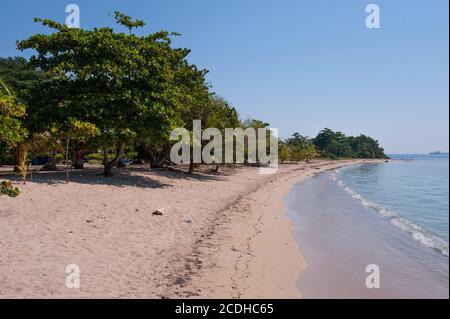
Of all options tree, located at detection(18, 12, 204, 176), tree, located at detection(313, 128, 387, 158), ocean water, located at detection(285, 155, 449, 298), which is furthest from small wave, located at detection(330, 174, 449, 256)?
tree, located at detection(313, 128, 387, 158)

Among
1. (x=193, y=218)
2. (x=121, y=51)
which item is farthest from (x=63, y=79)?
(x=193, y=218)

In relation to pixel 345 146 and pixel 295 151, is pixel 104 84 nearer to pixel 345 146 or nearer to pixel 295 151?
pixel 295 151

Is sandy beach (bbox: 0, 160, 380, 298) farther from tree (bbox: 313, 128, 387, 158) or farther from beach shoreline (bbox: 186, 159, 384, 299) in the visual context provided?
tree (bbox: 313, 128, 387, 158)

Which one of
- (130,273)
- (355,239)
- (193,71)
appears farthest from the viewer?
(193,71)

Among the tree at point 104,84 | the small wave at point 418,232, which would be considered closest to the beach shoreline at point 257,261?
the small wave at point 418,232

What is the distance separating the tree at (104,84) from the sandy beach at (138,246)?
3.75 m

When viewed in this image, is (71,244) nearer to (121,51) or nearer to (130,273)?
(130,273)

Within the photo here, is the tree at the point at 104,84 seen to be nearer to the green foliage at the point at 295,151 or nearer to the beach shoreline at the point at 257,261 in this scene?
the beach shoreline at the point at 257,261

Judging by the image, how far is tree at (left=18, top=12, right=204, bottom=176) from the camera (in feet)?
56.6

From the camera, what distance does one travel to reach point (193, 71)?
23766mm

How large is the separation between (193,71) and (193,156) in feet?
18.2

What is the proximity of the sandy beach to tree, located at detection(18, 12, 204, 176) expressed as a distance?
375 centimetres

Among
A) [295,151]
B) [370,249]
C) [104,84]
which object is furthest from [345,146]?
[370,249]

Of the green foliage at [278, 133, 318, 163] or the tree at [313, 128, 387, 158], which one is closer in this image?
the green foliage at [278, 133, 318, 163]
